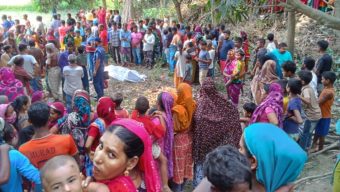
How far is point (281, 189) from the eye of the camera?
6.48 feet

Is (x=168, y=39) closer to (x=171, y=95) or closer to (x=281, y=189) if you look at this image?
(x=171, y=95)

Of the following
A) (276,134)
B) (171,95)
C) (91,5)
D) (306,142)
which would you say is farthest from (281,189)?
(91,5)

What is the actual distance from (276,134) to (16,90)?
4636 millimetres

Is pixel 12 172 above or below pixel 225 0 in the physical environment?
below

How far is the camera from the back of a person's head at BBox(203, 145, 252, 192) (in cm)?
161

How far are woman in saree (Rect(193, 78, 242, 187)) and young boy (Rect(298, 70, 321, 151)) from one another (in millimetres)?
1333

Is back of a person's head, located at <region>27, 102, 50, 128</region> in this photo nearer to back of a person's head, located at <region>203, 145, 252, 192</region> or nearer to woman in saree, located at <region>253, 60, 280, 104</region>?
back of a person's head, located at <region>203, 145, 252, 192</region>

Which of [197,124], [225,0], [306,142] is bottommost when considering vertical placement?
[306,142]

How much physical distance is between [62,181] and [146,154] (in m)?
0.50

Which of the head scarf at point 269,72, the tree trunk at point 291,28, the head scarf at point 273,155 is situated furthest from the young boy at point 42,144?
the tree trunk at point 291,28

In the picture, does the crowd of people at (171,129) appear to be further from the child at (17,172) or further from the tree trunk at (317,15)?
the tree trunk at (317,15)

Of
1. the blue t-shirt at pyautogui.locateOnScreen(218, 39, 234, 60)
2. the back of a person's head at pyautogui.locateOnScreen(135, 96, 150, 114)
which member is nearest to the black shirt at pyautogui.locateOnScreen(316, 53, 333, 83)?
the blue t-shirt at pyautogui.locateOnScreen(218, 39, 234, 60)

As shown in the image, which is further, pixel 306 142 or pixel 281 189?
pixel 306 142

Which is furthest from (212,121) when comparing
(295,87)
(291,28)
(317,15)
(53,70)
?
(291,28)
